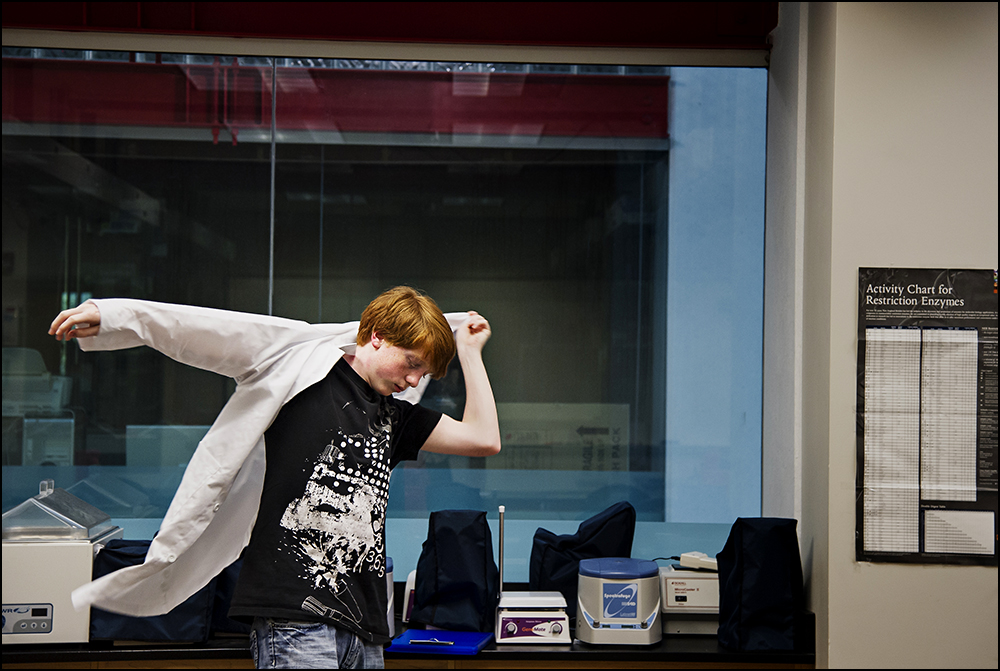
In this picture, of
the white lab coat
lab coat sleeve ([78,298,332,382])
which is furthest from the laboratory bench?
lab coat sleeve ([78,298,332,382])

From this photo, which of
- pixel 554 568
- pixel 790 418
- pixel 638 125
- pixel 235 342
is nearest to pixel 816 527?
pixel 790 418

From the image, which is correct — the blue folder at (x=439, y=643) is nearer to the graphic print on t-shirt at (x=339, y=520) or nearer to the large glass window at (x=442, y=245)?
the large glass window at (x=442, y=245)

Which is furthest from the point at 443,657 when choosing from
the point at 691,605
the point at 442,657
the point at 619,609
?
the point at 691,605

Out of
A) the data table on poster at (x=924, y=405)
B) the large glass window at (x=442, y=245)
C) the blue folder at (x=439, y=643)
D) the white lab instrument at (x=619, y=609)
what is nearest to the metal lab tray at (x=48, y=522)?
the large glass window at (x=442, y=245)

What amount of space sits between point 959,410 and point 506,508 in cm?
171

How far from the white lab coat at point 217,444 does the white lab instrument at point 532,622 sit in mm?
1213

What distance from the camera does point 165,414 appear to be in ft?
10.7

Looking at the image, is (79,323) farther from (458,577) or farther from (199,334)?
(458,577)

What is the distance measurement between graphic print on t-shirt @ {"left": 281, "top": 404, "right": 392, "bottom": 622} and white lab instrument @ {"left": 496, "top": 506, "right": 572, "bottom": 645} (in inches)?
43.7

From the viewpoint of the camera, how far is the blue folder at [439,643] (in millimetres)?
2623

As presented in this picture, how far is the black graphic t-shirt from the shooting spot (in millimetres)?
1635

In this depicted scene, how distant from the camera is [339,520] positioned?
1.68 meters

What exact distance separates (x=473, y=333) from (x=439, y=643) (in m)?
1.23

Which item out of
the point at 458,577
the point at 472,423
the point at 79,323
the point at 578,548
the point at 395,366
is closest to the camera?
the point at 79,323
